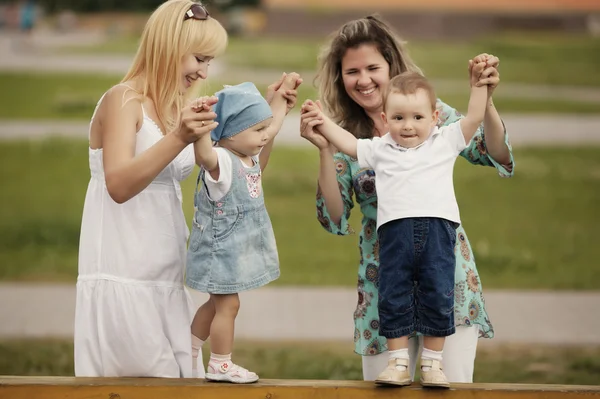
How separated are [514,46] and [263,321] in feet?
93.9

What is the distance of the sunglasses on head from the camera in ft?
13.0

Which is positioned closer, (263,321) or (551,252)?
(263,321)

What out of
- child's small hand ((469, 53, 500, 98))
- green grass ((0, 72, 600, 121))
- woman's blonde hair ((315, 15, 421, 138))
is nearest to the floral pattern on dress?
woman's blonde hair ((315, 15, 421, 138))

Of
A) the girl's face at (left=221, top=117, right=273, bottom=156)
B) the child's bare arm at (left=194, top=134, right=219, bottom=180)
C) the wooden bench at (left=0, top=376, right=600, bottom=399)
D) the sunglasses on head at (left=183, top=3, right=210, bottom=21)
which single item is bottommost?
the wooden bench at (left=0, top=376, right=600, bottom=399)

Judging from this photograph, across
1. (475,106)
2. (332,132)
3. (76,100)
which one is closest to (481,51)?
(76,100)

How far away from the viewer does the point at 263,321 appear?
27.4 feet

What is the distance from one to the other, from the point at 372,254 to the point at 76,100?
20.2 metres

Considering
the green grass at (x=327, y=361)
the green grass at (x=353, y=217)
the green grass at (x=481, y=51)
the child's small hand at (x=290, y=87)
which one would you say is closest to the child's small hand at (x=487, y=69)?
the child's small hand at (x=290, y=87)

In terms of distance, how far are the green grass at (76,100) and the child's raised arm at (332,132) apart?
633 inches

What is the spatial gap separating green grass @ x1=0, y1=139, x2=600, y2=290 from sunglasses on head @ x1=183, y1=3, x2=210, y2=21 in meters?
5.70

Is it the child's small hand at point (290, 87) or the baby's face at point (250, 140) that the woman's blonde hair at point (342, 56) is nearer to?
the child's small hand at point (290, 87)

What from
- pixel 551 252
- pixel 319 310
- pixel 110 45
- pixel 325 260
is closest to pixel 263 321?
pixel 319 310

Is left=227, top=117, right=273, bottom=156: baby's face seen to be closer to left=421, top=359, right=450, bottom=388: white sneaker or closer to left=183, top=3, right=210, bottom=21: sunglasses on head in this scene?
left=183, top=3, right=210, bottom=21: sunglasses on head

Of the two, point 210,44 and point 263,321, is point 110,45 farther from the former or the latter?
point 210,44
